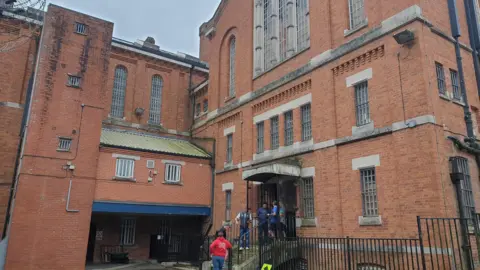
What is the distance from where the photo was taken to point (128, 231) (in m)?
23.9

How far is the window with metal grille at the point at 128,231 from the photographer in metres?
23.7

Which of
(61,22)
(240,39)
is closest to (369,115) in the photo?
(240,39)

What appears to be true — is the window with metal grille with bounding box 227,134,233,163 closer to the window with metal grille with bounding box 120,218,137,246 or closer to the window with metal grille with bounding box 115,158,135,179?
the window with metal grille with bounding box 115,158,135,179

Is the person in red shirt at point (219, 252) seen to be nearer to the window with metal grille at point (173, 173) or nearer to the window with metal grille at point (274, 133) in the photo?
the window with metal grille at point (274, 133)

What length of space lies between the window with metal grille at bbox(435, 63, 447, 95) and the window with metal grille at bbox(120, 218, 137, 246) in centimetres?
1895

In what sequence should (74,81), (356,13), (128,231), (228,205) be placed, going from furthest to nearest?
(128,231) → (228,205) → (74,81) → (356,13)

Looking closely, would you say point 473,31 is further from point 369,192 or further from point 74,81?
point 74,81

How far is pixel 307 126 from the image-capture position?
16906 millimetres

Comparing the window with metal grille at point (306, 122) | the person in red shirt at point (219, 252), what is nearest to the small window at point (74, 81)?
the window with metal grille at point (306, 122)

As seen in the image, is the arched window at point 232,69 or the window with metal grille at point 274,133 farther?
the arched window at point 232,69

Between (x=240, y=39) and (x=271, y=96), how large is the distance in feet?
18.5

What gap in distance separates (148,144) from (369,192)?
573 inches

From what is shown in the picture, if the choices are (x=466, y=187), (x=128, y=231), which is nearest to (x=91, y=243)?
(x=128, y=231)

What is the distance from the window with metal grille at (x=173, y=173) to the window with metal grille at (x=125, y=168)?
2073 millimetres
